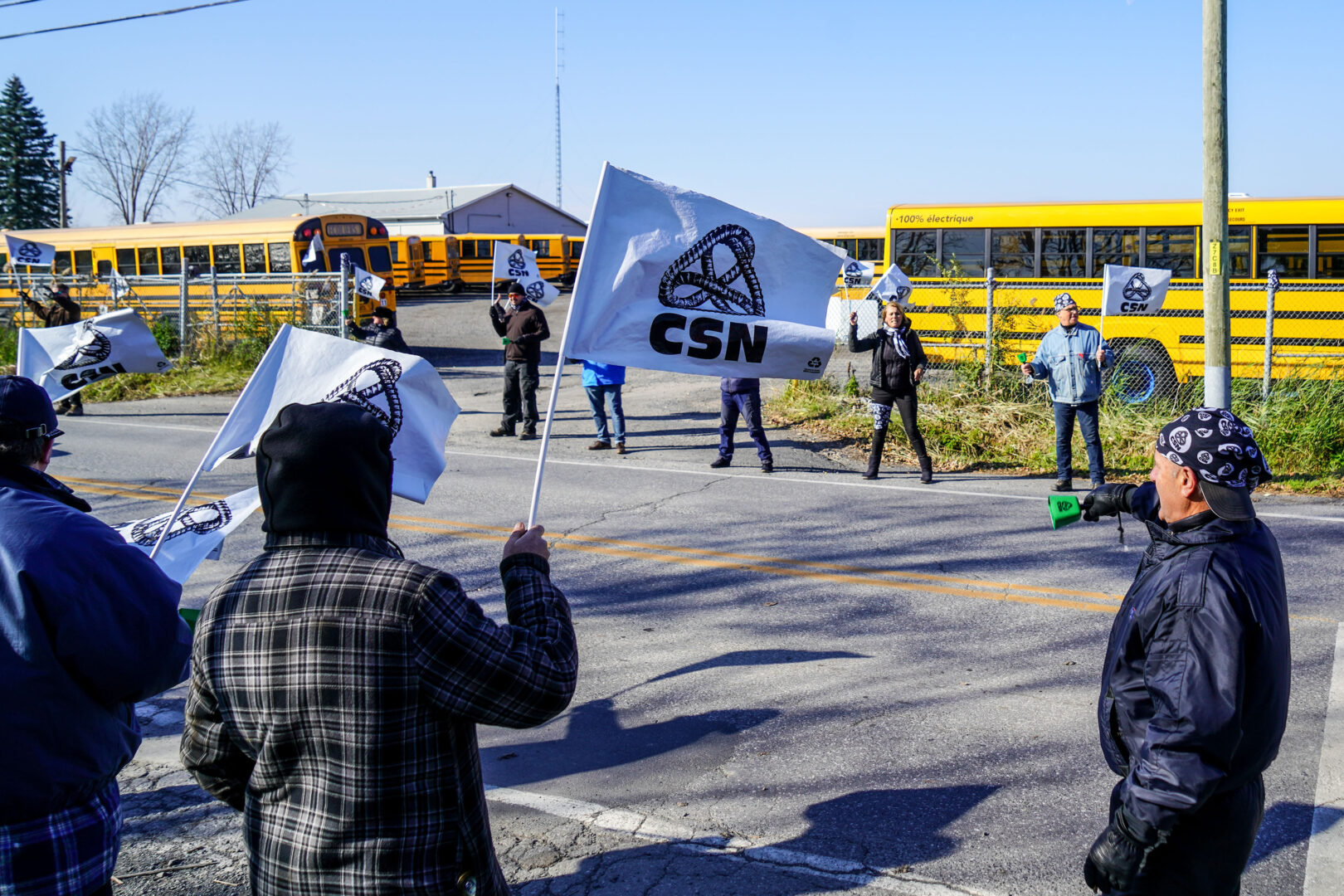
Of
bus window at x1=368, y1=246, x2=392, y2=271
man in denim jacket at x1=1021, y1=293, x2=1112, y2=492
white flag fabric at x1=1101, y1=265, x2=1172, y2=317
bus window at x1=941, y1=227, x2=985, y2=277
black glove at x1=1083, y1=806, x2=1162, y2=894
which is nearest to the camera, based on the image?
black glove at x1=1083, y1=806, x2=1162, y2=894

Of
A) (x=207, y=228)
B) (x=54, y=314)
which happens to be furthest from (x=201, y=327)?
(x=207, y=228)

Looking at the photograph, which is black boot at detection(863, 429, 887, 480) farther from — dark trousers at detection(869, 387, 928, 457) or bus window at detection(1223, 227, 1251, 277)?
bus window at detection(1223, 227, 1251, 277)

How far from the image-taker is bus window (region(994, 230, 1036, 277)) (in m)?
17.8

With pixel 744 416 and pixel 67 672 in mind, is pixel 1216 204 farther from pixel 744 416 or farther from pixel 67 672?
pixel 67 672

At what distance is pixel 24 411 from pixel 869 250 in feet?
95.3

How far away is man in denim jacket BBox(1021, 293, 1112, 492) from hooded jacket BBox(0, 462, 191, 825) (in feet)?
31.8

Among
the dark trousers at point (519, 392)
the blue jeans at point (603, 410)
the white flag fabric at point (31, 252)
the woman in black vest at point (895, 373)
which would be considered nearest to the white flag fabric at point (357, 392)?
the woman in black vest at point (895, 373)

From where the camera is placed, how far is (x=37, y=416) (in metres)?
2.87

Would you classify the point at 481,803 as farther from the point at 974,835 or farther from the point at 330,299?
the point at 330,299

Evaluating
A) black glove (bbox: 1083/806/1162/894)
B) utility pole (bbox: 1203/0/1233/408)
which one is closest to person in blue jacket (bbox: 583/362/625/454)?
utility pole (bbox: 1203/0/1233/408)

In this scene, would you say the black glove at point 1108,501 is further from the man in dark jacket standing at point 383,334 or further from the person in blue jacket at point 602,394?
the man in dark jacket standing at point 383,334

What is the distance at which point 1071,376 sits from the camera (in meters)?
10.6

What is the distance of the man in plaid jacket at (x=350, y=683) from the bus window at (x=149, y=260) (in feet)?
103

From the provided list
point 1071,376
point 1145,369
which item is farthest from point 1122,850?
point 1145,369
